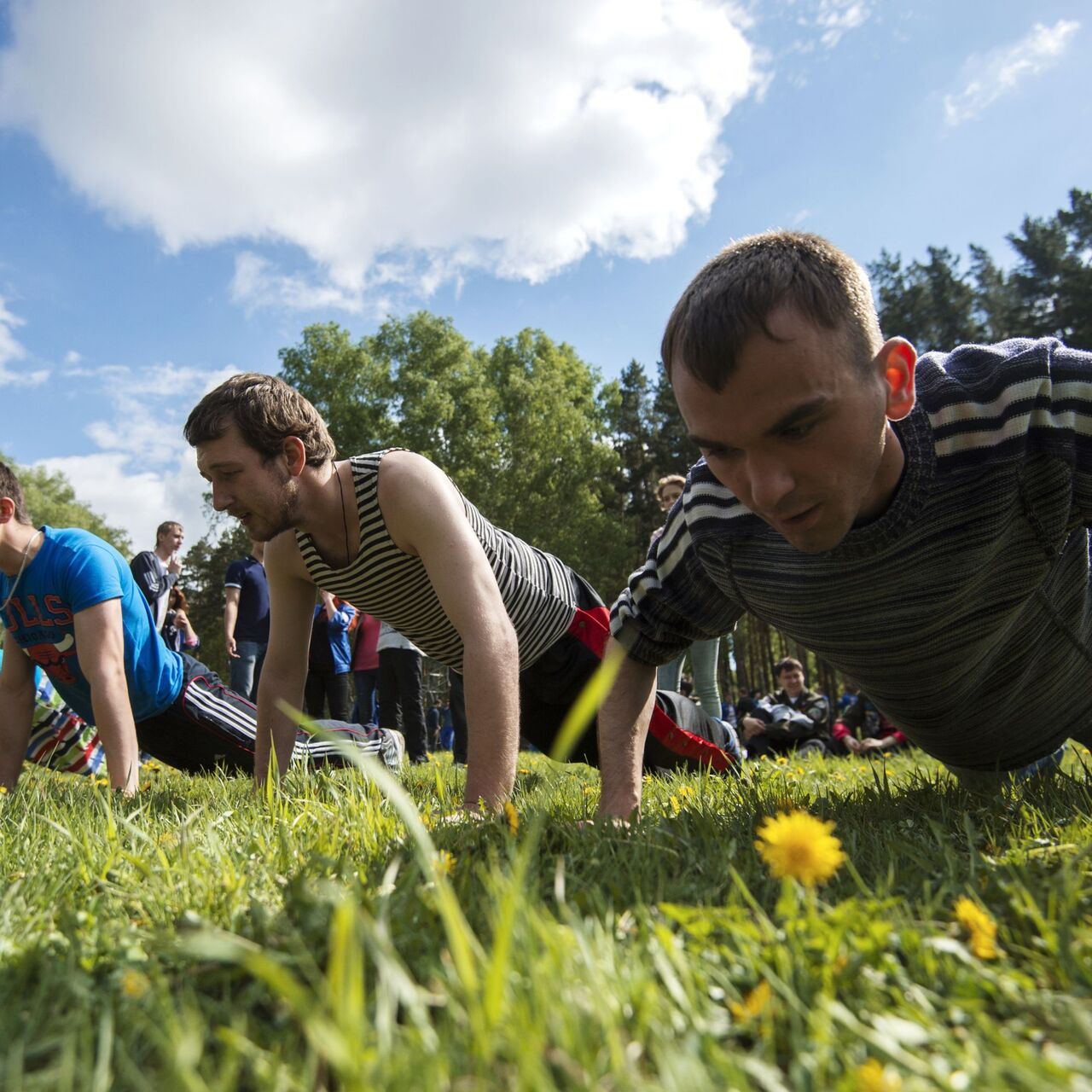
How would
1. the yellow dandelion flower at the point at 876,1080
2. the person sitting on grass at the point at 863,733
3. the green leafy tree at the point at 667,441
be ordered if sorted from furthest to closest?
the green leafy tree at the point at 667,441 → the person sitting on grass at the point at 863,733 → the yellow dandelion flower at the point at 876,1080

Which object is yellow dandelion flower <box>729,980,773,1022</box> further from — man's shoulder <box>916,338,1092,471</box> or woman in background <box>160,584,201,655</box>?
woman in background <box>160,584,201,655</box>

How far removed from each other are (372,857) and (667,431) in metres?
44.9

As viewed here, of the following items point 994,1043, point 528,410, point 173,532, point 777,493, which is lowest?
point 994,1043

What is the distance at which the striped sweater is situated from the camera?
8.02 feet

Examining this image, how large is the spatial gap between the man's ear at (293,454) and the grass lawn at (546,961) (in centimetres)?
195

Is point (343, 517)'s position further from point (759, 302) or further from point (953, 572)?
point (953, 572)

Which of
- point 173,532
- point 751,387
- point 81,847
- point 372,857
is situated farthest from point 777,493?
point 173,532

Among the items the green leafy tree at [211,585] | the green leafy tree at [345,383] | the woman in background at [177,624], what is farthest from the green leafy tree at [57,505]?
the woman in background at [177,624]

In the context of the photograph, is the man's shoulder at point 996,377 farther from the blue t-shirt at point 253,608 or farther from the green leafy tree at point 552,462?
the green leafy tree at point 552,462

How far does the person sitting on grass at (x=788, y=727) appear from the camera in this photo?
1044 cm

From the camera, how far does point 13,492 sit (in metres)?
Answer: 4.79

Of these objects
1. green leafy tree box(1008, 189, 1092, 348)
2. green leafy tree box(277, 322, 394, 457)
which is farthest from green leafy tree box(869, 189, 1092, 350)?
green leafy tree box(277, 322, 394, 457)

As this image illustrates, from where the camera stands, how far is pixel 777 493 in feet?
6.97

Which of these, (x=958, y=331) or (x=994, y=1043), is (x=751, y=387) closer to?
(x=994, y=1043)
